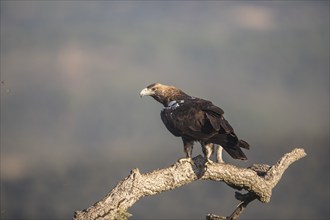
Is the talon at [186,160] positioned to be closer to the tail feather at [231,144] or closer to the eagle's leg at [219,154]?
the tail feather at [231,144]

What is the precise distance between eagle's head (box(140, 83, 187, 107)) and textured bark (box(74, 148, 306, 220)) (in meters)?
2.29

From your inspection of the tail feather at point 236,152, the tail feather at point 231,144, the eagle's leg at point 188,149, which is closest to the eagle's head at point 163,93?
the eagle's leg at point 188,149

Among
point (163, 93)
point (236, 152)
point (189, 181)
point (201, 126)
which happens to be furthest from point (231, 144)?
point (163, 93)

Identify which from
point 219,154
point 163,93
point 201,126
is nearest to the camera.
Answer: point 201,126

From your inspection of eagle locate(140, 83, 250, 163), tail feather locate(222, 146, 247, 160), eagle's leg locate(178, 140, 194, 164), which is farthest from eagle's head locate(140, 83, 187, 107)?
tail feather locate(222, 146, 247, 160)

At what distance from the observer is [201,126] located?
11531 millimetres

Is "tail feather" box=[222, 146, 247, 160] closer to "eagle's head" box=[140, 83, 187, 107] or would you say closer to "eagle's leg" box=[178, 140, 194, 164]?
"eagle's leg" box=[178, 140, 194, 164]

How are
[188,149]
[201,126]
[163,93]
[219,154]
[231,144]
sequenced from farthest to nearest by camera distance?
[163,93]
[219,154]
[188,149]
[201,126]
[231,144]

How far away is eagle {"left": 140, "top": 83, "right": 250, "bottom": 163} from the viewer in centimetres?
1127

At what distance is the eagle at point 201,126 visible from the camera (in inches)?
444

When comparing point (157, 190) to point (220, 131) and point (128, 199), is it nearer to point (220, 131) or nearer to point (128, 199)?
point (128, 199)

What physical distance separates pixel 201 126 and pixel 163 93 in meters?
2.38

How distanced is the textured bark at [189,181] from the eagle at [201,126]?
305mm

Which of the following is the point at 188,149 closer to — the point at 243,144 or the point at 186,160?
the point at 186,160
